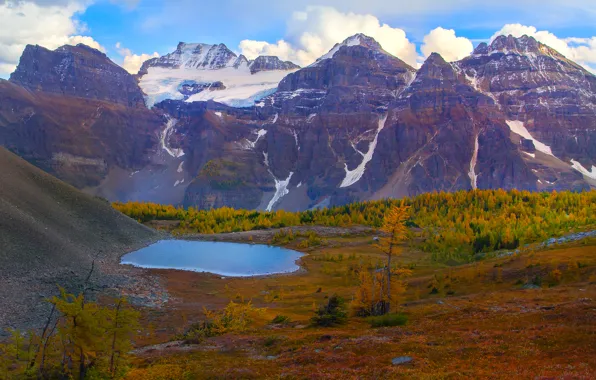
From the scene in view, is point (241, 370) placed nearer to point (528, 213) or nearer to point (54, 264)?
point (54, 264)

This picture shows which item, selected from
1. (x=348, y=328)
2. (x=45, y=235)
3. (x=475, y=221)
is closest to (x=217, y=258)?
(x=45, y=235)

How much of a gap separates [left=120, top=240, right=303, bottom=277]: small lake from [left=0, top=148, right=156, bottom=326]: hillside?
5.93 metres

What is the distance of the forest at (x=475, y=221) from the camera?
118688mm

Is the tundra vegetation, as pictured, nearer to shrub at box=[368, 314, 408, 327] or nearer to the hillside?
shrub at box=[368, 314, 408, 327]

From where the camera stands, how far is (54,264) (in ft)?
243

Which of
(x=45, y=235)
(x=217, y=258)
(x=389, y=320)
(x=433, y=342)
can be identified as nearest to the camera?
(x=433, y=342)

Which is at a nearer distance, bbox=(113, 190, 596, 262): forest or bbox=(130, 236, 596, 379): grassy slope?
bbox=(130, 236, 596, 379): grassy slope

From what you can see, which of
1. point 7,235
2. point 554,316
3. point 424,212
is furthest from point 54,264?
point 424,212

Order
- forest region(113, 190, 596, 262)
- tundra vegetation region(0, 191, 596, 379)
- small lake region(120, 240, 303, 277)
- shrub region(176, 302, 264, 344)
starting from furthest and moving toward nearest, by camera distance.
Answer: forest region(113, 190, 596, 262), small lake region(120, 240, 303, 277), shrub region(176, 302, 264, 344), tundra vegetation region(0, 191, 596, 379)

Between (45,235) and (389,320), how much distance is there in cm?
6061

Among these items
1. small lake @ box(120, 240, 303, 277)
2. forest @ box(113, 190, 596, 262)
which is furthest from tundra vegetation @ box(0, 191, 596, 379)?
forest @ box(113, 190, 596, 262)

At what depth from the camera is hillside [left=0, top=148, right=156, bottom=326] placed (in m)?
62.2

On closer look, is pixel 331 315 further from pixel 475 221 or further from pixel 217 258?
pixel 475 221

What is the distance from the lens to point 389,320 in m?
41.2
